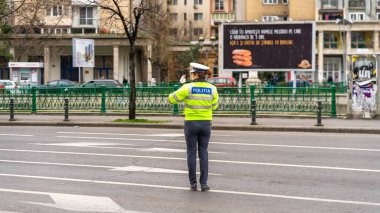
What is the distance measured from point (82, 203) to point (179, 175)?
3.03 meters

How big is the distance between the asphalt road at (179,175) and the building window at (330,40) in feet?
201

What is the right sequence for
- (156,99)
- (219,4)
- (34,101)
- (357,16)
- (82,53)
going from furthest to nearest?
(219,4), (357,16), (82,53), (34,101), (156,99)

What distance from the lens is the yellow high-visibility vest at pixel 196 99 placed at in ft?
34.2

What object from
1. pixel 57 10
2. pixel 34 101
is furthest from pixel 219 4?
pixel 34 101

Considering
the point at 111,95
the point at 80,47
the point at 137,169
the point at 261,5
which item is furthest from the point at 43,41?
the point at 137,169

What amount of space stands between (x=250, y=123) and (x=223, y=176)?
12.5 m

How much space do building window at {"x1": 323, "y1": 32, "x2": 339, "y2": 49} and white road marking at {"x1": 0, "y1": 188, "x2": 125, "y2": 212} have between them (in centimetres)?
7223

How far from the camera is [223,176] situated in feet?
39.2

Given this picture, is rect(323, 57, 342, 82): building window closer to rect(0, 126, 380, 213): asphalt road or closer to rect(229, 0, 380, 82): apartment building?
rect(229, 0, 380, 82): apartment building

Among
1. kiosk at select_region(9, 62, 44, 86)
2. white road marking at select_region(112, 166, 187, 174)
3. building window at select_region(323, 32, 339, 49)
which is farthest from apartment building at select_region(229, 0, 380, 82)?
white road marking at select_region(112, 166, 187, 174)

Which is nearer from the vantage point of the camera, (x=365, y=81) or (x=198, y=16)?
(x=365, y=81)

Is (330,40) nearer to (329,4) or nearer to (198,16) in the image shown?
(329,4)

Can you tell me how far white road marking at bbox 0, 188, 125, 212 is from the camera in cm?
890

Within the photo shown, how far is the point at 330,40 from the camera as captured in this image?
261 ft
